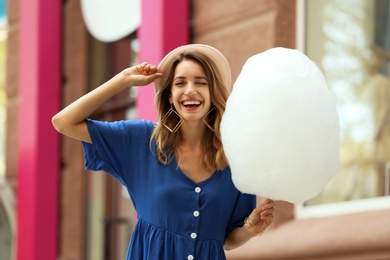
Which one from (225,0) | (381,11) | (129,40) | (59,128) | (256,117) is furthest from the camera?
(129,40)

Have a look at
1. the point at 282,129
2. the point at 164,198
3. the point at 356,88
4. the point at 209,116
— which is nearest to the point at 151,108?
the point at 356,88

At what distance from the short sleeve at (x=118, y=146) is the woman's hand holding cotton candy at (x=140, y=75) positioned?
0.47ft

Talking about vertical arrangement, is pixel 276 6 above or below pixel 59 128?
above

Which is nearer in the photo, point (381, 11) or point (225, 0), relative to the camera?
point (381, 11)

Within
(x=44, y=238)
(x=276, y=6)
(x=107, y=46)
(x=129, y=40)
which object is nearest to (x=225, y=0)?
(x=276, y=6)

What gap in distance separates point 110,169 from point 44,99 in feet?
13.5

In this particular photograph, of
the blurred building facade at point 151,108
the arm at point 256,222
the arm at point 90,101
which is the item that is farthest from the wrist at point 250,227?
the blurred building facade at point 151,108

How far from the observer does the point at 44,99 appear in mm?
7258

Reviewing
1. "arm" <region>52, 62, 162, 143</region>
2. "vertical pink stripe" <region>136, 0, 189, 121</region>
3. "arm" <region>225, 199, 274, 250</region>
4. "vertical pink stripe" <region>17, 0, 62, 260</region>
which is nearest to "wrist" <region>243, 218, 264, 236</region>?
"arm" <region>225, 199, 274, 250</region>

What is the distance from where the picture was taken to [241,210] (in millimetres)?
3230

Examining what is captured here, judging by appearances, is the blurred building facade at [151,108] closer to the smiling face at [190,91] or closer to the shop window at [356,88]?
the shop window at [356,88]

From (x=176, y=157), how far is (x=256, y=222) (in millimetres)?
328

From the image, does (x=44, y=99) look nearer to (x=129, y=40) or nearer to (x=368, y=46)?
(x=129, y=40)

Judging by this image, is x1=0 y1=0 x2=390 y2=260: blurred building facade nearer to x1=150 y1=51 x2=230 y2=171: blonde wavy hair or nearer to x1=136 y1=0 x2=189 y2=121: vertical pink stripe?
x1=136 y1=0 x2=189 y2=121: vertical pink stripe
